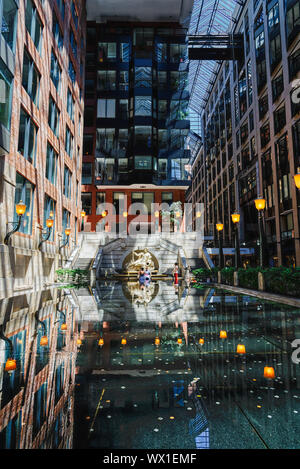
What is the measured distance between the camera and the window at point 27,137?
1791cm

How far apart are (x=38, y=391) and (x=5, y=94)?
1639cm

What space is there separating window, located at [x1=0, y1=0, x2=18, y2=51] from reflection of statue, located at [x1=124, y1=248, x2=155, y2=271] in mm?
20280

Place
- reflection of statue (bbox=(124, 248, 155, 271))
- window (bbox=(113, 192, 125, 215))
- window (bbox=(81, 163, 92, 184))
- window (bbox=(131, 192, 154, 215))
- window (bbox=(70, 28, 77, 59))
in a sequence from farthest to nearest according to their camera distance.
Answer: window (bbox=(81, 163, 92, 184)), window (bbox=(131, 192, 154, 215)), window (bbox=(113, 192, 125, 215)), window (bbox=(70, 28, 77, 59)), reflection of statue (bbox=(124, 248, 155, 271))

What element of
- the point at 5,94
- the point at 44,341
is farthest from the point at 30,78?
the point at 44,341

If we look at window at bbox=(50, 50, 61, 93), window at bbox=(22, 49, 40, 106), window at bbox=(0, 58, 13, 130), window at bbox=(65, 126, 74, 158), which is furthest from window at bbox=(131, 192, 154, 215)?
window at bbox=(0, 58, 13, 130)

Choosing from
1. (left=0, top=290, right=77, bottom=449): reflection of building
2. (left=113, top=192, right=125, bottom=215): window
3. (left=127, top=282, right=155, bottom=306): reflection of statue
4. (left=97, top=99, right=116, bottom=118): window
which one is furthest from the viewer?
(left=113, top=192, right=125, bottom=215): window

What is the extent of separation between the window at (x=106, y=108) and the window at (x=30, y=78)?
2904 centimetres

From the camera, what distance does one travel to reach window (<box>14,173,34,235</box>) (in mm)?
17484

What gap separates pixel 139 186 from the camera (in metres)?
47.1

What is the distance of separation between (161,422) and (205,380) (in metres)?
1.10

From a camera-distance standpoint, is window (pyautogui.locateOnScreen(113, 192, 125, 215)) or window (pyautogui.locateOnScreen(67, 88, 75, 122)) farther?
window (pyautogui.locateOnScreen(113, 192, 125, 215))

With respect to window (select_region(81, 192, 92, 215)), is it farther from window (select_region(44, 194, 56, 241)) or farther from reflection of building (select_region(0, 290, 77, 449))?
reflection of building (select_region(0, 290, 77, 449))

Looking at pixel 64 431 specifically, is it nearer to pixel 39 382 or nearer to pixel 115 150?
pixel 39 382

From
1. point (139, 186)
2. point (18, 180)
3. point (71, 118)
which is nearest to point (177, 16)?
point (139, 186)
